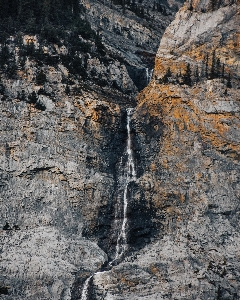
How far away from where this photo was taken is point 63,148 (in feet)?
179

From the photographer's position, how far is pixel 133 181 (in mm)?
54750

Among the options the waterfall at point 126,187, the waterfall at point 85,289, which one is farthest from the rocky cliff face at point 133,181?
the waterfall at point 126,187

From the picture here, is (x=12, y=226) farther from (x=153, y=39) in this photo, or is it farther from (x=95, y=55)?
(x=153, y=39)

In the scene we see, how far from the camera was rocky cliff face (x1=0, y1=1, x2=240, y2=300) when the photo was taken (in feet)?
154

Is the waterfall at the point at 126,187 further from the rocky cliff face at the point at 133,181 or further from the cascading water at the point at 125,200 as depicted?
the rocky cliff face at the point at 133,181

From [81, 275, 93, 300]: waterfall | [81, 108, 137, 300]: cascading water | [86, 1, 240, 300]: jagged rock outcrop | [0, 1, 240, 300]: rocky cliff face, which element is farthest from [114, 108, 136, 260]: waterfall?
[81, 275, 93, 300]: waterfall

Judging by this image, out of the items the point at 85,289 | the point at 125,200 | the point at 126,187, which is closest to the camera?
the point at 85,289

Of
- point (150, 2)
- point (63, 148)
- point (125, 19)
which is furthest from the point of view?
point (150, 2)

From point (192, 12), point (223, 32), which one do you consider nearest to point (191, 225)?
point (223, 32)

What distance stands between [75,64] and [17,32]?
764 centimetres

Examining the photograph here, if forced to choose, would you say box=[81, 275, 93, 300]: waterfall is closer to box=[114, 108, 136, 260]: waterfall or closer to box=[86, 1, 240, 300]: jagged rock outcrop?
box=[86, 1, 240, 300]: jagged rock outcrop

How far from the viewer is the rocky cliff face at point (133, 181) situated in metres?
47.0

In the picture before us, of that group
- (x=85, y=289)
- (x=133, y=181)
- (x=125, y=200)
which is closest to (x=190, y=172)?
(x=133, y=181)

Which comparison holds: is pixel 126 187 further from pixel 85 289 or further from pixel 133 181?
pixel 85 289
